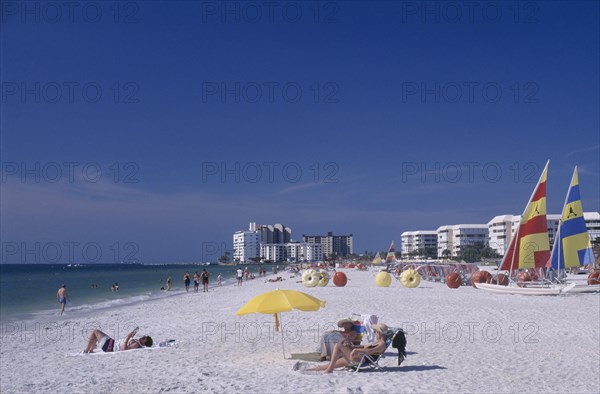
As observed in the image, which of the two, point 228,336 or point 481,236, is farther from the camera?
point 481,236

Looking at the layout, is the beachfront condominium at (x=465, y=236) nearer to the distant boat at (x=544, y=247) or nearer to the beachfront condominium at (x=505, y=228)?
the beachfront condominium at (x=505, y=228)

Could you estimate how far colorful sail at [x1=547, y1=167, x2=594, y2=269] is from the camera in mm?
27734

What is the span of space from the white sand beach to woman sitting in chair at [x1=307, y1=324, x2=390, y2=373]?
303 millimetres

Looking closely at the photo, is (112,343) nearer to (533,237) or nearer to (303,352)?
(303,352)

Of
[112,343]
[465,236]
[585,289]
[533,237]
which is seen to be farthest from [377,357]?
[465,236]

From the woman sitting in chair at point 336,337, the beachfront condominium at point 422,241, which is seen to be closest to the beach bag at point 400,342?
the woman sitting in chair at point 336,337

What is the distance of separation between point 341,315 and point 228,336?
4.78 metres

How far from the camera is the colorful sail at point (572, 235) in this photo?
1092 inches

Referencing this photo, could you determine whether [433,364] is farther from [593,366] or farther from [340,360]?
[593,366]

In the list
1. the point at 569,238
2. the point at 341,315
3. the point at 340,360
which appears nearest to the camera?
the point at 340,360

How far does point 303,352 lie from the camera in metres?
10.8

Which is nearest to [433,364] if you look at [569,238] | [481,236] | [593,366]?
[593,366]

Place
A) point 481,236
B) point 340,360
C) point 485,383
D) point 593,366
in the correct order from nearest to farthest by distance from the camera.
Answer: point 485,383 < point 340,360 < point 593,366 < point 481,236

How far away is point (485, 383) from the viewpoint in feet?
27.8
